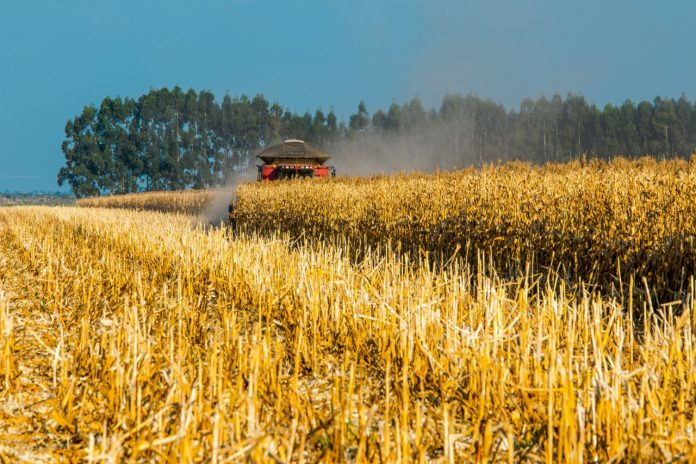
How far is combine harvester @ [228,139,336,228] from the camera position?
24.2 metres

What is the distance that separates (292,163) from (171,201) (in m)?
16.1

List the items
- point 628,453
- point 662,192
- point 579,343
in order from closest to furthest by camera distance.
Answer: point 628,453, point 579,343, point 662,192

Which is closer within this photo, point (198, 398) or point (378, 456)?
point (378, 456)

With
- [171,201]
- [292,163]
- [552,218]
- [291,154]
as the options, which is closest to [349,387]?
[552,218]

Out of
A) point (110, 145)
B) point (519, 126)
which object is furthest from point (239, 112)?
point (519, 126)

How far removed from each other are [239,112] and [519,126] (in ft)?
132

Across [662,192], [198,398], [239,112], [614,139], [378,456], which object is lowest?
[378,456]

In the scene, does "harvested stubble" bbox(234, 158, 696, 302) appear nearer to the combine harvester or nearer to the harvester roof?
the combine harvester

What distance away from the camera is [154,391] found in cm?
334

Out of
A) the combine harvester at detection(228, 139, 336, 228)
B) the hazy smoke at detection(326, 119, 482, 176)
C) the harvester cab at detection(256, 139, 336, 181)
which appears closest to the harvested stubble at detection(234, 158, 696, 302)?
the combine harvester at detection(228, 139, 336, 228)

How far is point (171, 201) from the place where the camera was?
39.3 meters

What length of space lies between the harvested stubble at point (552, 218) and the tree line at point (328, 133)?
64045 millimetres

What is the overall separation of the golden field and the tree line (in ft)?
217

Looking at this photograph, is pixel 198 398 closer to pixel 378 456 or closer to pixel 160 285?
pixel 378 456
